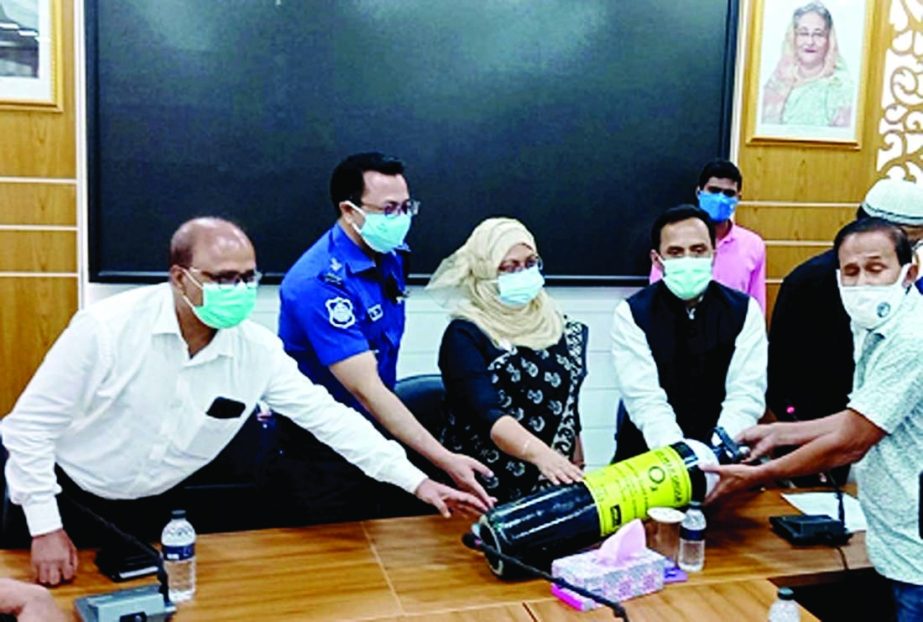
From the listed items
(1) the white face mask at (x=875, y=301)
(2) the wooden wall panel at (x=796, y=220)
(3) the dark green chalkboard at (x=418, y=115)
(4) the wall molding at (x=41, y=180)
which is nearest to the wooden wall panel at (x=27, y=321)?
(3) the dark green chalkboard at (x=418, y=115)

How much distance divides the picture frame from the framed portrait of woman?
9.05ft

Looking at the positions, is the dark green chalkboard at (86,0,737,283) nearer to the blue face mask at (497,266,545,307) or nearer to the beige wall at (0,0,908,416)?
the beige wall at (0,0,908,416)

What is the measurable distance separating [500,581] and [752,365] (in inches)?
39.0

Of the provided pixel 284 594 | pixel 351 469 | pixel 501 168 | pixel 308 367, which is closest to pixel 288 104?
pixel 501 168

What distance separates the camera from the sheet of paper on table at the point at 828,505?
7.03ft

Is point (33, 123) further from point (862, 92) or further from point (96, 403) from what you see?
point (862, 92)

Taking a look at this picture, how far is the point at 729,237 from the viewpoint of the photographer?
367cm

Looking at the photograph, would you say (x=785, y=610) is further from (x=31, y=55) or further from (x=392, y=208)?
(x=31, y=55)

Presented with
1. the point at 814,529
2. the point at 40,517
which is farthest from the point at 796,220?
the point at 40,517

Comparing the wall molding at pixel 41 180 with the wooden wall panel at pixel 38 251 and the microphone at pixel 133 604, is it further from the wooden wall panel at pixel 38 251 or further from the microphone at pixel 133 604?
the microphone at pixel 133 604

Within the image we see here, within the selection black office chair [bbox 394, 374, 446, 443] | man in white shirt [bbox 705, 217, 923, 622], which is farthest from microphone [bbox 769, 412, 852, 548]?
black office chair [bbox 394, 374, 446, 443]

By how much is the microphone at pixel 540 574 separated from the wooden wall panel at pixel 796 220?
2559 millimetres

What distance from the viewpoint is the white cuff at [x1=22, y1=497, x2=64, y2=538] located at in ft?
5.68

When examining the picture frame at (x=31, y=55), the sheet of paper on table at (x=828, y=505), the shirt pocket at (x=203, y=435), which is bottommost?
the sheet of paper on table at (x=828, y=505)
